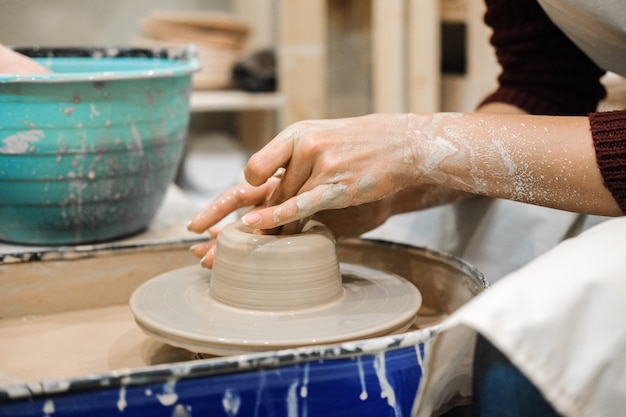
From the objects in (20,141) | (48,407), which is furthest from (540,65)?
(48,407)

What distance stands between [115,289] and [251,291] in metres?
0.37

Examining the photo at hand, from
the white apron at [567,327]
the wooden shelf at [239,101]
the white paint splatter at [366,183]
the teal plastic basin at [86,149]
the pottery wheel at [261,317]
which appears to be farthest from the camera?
the wooden shelf at [239,101]

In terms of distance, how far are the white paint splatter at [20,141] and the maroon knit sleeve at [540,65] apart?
0.88 meters

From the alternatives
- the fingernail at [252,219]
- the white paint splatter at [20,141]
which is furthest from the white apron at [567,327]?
the white paint splatter at [20,141]

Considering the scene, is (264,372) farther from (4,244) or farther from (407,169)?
(4,244)

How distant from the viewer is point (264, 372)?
0.77 meters

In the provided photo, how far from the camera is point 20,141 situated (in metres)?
1.35

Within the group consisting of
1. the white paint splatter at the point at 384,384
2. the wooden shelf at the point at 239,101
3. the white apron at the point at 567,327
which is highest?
the white apron at the point at 567,327

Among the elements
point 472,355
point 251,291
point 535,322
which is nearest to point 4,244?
point 251,291

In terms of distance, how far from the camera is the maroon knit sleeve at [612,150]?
97 centimetres

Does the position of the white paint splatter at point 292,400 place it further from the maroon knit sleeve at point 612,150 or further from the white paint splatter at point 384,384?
the maroon knit sleeve at point 612,150

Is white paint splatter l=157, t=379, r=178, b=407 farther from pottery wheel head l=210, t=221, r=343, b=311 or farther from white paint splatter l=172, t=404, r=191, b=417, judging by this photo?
pottery wheel head l=210, t=221, r=343, b=311

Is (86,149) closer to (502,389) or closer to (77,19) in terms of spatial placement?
(502,389)

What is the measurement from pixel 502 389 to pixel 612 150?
0.38m
